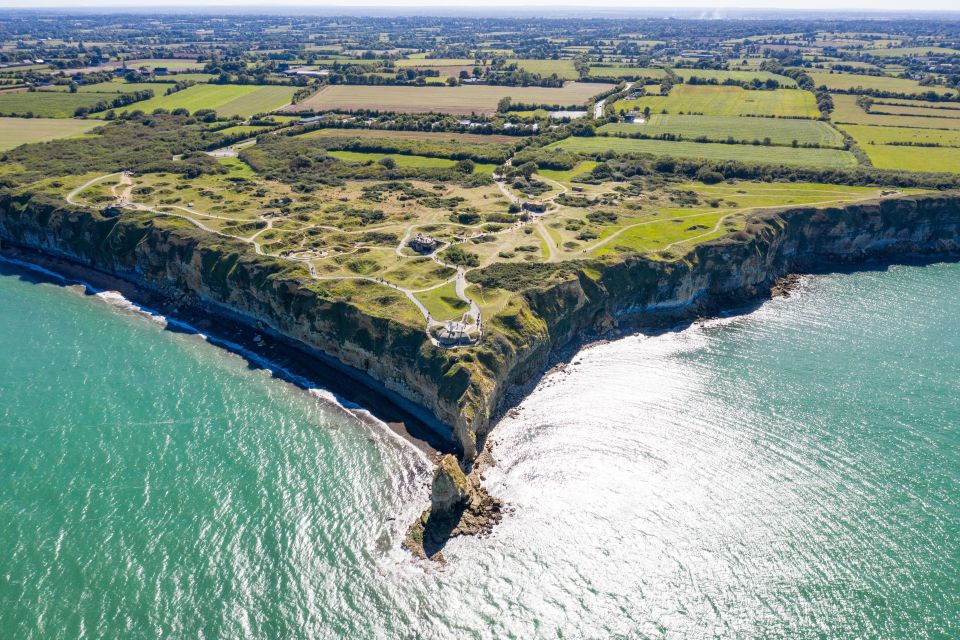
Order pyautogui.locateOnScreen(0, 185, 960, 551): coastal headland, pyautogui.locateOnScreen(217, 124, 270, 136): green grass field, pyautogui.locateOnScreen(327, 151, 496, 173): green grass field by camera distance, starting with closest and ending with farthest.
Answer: pyautogui.locateOnScreen(0, 185, 960, 551): coastal headland
pyautogui.locateOnScreen(327, 151, 496, 173): green grass field
pyautogui.locateOnScreen(217, 124, 270, 136): green grass field

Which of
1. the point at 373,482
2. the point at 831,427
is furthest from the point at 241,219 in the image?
the point at 831,427

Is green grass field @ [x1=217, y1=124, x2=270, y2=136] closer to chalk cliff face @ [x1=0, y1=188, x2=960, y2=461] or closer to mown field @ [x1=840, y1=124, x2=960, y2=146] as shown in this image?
chalk cliff face @ [x1=0, y1=188, x2=960, y2=461]

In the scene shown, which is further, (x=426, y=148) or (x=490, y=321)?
(x=426, y=148)

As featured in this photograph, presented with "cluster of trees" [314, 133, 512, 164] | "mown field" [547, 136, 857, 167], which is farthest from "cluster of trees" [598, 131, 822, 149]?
"cluster of trees" [314, 133, 512, 164]

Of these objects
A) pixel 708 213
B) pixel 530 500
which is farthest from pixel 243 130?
pixel 530 500

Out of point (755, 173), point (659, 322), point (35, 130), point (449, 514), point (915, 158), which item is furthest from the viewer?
point (35, 130)

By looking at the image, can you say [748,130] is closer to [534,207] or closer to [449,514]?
[534,207]

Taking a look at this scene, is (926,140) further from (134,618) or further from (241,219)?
(134,618)

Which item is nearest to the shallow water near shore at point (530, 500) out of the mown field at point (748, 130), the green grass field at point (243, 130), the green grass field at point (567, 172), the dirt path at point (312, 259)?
the dirt path at point (312, 259)
